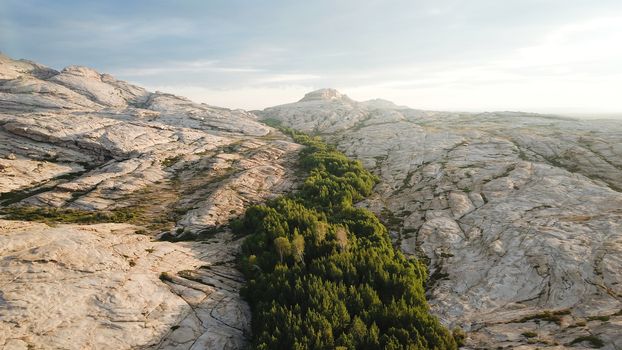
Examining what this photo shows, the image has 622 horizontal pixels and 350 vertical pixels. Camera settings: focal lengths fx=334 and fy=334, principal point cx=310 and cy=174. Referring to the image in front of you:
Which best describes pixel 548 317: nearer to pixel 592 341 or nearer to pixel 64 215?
pixel 592 341

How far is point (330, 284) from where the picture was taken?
3091 cm

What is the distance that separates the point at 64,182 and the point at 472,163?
73.5 metres

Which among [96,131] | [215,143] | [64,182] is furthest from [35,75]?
[64,182]

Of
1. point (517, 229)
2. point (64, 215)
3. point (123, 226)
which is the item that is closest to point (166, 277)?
point (123, 226)

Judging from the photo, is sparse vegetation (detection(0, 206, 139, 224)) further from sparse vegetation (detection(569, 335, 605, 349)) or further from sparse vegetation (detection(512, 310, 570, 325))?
sparse vegetation (detection(569, 335, 605, 349))

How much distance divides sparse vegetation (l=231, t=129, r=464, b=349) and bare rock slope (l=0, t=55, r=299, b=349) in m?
2.91

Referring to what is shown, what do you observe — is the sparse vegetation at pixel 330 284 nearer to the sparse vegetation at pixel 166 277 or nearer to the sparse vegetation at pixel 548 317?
the sparse vegetation at pixel 548 317

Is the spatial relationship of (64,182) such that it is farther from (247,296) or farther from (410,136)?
(410,136)

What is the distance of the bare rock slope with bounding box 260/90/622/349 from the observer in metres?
26.9

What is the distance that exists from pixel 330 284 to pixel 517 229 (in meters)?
24.9

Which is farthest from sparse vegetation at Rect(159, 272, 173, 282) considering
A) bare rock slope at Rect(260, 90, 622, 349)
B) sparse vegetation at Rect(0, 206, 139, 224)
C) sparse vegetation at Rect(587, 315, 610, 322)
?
sparse vegetation at Rect(587, 315, 610, 322)

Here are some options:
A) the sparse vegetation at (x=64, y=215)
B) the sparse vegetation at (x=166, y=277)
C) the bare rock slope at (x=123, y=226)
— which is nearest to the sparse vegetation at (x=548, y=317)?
the bare rock slope at (x=123, y=226)

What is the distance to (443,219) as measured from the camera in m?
47.0

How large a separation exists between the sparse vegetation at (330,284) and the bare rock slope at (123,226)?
2907mm
